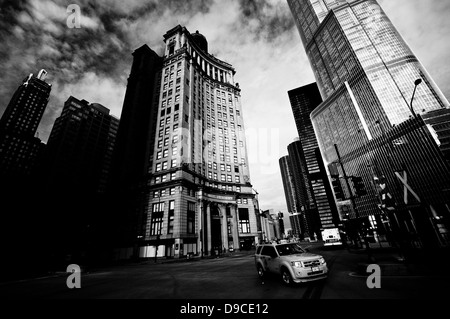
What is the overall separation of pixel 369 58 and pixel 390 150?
152 ft

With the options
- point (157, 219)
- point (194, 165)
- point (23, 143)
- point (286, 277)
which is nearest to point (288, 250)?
point (286, 277)

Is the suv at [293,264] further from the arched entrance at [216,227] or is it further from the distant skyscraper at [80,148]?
the distant skyscraper at [80,148]

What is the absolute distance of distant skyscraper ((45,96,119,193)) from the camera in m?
96.9

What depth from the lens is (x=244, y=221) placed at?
2317 inches

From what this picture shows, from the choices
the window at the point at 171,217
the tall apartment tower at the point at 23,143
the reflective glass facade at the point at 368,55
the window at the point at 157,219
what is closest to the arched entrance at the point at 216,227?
the window at the point at 171,217

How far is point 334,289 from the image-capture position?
6.83 meters

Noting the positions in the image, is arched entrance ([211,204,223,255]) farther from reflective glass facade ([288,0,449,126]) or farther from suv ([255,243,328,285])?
reflective glass facade ([288,0,449,126])

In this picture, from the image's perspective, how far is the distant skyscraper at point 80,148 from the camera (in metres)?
96.9

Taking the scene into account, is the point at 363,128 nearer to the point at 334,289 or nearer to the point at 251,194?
the point at 251,194

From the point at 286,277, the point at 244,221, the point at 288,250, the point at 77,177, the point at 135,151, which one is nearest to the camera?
the point at 286,277

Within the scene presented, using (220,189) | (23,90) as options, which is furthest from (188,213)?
(23,90)

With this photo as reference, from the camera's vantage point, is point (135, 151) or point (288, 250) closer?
point (288, 250)

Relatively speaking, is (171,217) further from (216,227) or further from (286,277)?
(286,277)

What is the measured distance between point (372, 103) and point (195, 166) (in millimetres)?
87373
